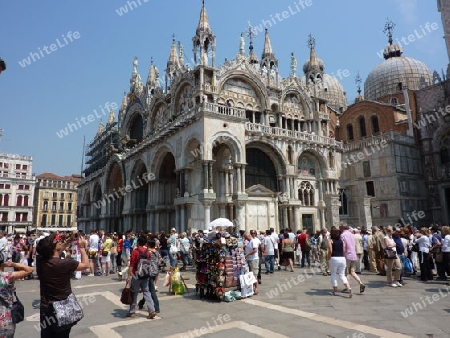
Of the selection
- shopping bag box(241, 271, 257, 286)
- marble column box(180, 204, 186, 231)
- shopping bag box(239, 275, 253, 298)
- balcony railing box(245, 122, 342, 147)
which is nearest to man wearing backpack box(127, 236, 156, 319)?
shopping bag box(239, 275, 253, 298)

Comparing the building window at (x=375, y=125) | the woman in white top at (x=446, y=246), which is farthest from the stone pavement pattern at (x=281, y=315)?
the building window at (x=375, y=125)

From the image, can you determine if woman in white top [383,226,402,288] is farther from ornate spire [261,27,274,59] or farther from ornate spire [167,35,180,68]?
ornate spire [167,35,180,68]

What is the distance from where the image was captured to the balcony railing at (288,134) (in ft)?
80.7

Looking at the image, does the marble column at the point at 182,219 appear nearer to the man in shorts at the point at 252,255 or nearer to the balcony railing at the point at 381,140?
the man in shorts at the point at 252,255

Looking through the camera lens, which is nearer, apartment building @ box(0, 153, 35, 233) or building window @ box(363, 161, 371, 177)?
building window @ box(363, 161, 371, 177)

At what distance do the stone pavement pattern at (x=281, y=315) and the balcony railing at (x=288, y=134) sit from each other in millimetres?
15856

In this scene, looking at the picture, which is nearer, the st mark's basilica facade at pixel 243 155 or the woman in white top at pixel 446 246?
the woman in white top at pixel 446 246

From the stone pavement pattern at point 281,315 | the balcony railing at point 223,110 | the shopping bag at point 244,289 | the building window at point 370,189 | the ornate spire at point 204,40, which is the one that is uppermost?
the ornate spire at point 204,40

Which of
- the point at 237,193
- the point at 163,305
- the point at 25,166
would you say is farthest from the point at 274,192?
the point at 25,166

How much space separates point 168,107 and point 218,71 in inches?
268

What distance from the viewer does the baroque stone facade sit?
2200 cm

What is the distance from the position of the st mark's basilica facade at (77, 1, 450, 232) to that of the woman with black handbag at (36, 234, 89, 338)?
52.8ft

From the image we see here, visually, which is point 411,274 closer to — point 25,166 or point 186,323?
point 186,323

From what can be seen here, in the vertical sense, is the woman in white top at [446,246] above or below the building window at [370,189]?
below
